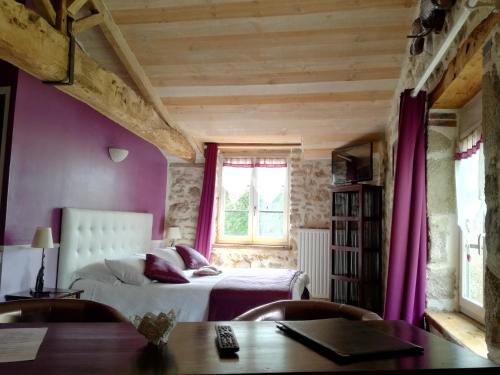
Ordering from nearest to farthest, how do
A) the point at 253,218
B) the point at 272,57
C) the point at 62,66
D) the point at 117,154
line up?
the point at 62,66, the point at 272,57, the point at 117,154, the point at 253,218

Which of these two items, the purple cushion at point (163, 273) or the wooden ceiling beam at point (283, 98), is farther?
the wooden ceiling beam at point (283, 98)

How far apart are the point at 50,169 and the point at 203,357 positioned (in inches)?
116

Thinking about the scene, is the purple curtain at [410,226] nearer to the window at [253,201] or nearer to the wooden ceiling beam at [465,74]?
the wooden ceiling beam at [465,74]

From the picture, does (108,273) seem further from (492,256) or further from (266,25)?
(492,256)

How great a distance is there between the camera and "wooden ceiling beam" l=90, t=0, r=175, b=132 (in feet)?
12.3

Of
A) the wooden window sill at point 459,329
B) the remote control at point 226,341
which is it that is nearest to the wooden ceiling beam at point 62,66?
the remote control at point 226,341

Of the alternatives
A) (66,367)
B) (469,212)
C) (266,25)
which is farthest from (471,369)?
(266,25)

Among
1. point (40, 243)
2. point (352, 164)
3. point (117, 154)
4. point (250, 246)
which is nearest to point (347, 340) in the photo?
point (40, 243)

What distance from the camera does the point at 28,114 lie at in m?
3.34

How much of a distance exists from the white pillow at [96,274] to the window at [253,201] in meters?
2.80

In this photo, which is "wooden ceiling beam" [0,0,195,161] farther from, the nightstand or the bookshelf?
the bookshelf

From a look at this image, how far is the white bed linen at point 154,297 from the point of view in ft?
11.6

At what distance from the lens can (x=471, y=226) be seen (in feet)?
9.32

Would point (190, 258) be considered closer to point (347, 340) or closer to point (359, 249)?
point (359, 249)
